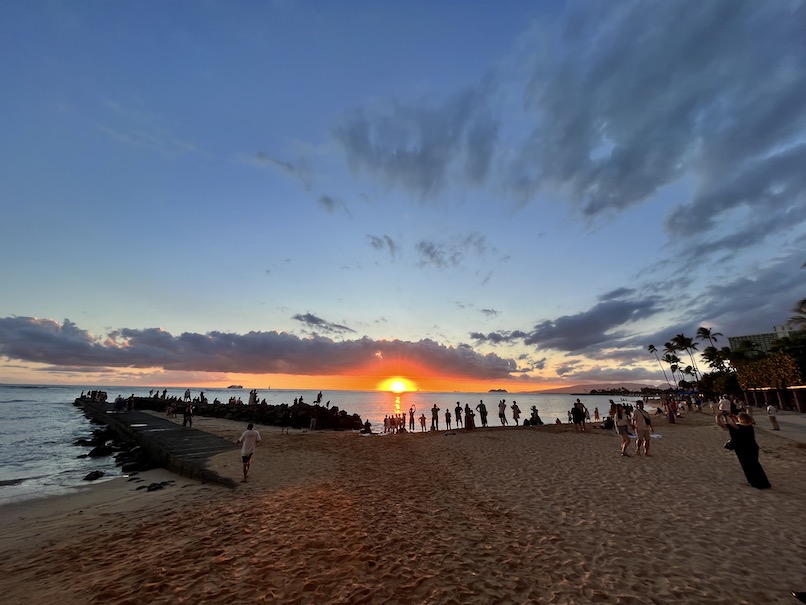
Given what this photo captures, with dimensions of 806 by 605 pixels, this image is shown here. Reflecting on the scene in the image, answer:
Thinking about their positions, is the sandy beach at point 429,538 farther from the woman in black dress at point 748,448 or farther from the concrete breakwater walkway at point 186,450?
the concrete breakwater walkway at point 186,450

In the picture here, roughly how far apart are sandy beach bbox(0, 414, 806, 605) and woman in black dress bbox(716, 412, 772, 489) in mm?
418

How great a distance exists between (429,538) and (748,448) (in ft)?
36.6

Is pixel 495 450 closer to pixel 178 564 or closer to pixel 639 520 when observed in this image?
pixel 639 520

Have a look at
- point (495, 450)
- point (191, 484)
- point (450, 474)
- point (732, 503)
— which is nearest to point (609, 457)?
point (495, 450)

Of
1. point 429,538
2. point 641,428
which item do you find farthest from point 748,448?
point 429,538

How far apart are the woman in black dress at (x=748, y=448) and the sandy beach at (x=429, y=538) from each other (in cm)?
42

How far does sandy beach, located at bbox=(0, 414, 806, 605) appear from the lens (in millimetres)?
5891

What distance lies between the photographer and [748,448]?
11.3 m

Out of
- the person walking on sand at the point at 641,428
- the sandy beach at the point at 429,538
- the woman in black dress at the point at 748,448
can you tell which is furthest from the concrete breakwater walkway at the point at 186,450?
the person walking on sand at the point at 641,428

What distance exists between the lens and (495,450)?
19453 millimetres

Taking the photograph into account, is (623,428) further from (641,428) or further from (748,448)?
(748,448)

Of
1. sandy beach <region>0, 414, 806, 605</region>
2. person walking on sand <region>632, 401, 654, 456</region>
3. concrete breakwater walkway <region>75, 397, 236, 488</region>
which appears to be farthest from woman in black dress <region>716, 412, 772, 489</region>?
concrete breakwater walkway <region>75, 397, 236, 488</region>

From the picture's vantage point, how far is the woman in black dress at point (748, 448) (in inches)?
435

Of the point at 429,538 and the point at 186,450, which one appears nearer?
the point at 429,538
